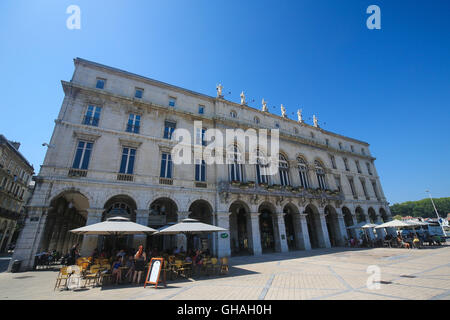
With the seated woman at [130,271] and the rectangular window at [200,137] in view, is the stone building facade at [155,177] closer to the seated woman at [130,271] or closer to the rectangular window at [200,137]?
the rectangular window at [200,137]

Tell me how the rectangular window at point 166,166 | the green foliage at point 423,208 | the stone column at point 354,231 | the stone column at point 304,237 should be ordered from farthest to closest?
the green foliage at point 423,208 < the stone column at point 354,231 < the stone column at point 304,237 < the rectangular window at point 166,166

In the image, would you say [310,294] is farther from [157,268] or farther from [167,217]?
[167,217]

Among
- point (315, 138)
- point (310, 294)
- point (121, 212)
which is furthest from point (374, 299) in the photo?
point (315, 138)

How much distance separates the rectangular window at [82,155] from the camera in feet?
52.2

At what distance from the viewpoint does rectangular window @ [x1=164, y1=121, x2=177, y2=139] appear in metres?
20.0

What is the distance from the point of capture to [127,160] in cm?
1752

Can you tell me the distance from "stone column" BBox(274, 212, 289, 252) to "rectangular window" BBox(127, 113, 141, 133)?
1787 cm

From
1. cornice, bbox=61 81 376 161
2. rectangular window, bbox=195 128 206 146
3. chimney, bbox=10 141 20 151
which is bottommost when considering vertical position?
rectangular window, bbox=195 128 206 146

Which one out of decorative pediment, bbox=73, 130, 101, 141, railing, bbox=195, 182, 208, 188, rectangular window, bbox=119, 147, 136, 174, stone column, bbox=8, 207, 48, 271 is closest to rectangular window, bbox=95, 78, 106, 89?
decorative pediment, bbox=73, 130, 101, 141

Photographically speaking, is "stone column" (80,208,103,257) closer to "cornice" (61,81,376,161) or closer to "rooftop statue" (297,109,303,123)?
"cornice" (61,81,376,161)

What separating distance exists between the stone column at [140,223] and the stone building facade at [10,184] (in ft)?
94.0

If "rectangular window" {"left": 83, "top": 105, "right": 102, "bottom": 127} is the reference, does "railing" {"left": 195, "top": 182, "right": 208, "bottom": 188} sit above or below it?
below

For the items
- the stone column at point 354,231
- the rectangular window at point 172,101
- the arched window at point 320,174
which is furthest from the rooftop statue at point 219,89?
the stone column at point 354,231

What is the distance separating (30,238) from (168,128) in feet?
44.6
